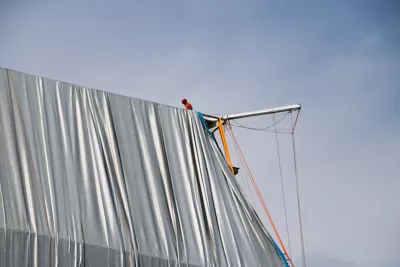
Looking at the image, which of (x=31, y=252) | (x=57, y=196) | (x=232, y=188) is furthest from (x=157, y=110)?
(x=31, y=252)

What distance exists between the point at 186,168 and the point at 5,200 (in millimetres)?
3696

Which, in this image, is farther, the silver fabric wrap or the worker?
the worker

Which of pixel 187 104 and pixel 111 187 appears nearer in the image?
pixel 111 187

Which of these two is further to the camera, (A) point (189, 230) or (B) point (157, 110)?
(B) point (157, 110)

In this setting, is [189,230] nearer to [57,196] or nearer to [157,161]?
[157,161]

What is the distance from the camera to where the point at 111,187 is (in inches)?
475

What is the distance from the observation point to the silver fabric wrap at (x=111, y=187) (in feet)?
35.9

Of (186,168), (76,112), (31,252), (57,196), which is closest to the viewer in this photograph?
(31,252)

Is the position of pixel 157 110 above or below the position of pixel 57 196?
above

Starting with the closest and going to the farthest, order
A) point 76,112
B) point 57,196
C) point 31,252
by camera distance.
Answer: point 31,252 → point 57,196 → point 76,112

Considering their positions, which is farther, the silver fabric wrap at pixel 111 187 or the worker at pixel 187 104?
the worker at pixel 187 104

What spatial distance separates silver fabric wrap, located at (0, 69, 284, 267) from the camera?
35.9 feet

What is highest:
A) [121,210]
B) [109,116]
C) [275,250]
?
[109,116]

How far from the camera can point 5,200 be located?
34.9ft
